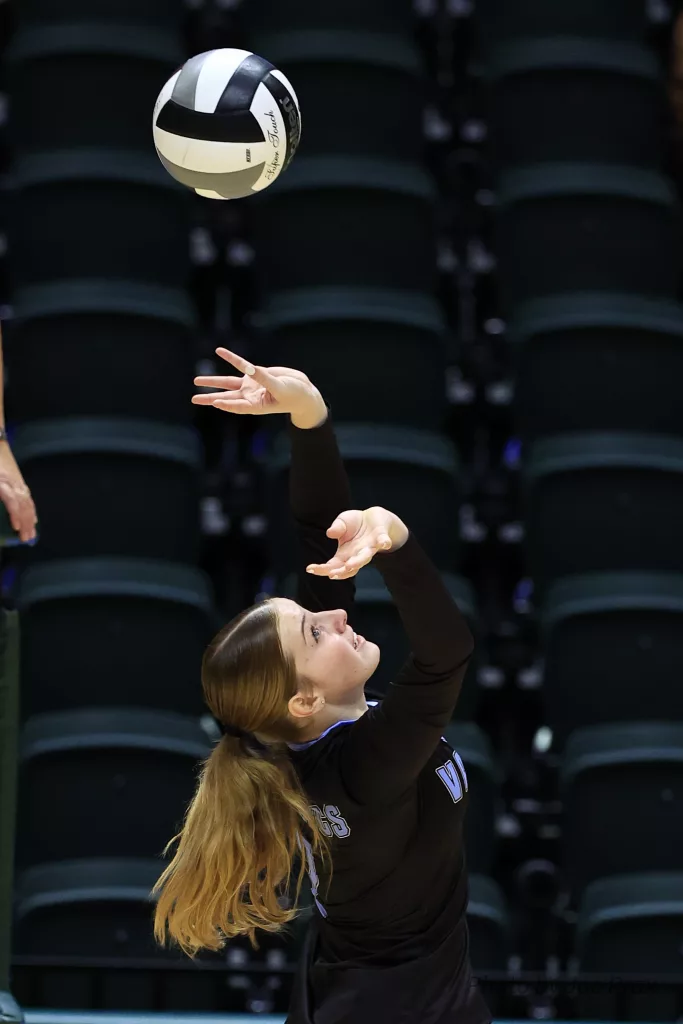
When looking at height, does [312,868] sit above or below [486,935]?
above

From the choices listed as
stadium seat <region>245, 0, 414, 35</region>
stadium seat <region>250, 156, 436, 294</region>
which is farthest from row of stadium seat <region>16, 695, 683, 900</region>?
stadium seat <region>245, 0, 414, 35</region>

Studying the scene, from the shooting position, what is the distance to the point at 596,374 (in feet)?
16.1

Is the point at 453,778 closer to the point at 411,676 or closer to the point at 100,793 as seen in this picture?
the point at 411,676

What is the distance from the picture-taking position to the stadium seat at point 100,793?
13.2ft

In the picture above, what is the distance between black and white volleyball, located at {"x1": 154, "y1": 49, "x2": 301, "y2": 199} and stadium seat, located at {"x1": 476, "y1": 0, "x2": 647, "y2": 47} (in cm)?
288

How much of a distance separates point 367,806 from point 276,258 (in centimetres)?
296

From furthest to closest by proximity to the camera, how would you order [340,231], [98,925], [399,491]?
[340,231]
[399,491]
[98,925]

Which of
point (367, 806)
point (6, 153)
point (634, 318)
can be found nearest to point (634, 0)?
point (634, 318)

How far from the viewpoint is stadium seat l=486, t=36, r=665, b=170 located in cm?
547

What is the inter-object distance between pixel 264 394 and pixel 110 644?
1.85 meters

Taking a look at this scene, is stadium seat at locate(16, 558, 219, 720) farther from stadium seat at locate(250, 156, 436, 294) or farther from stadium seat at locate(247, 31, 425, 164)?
stadium seat at locate(247, 31, 425, 164)

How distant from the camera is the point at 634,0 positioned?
5926mm

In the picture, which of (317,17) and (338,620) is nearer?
(338,620)

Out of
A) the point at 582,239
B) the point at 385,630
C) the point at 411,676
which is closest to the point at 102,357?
the point at 385,630
